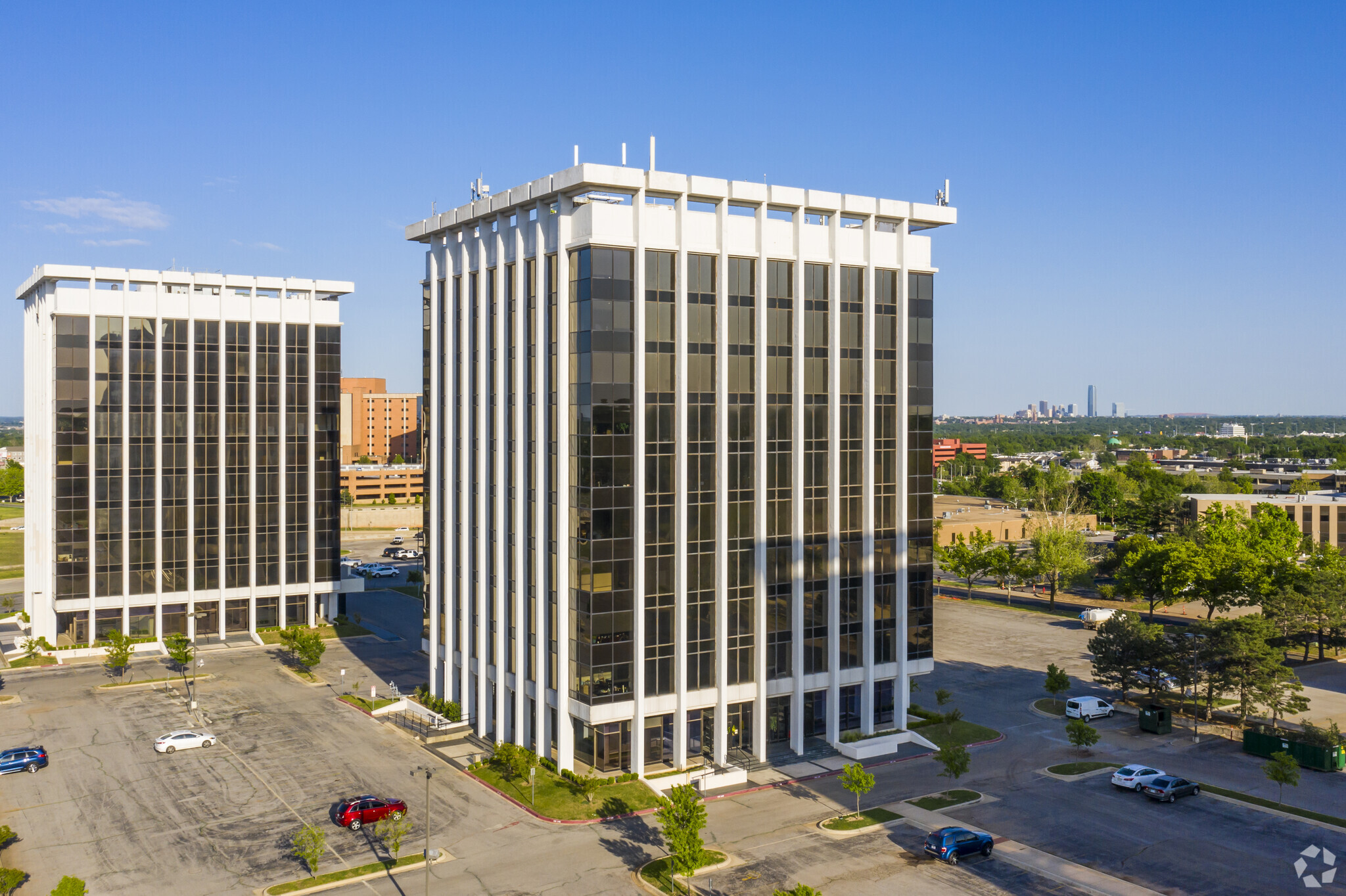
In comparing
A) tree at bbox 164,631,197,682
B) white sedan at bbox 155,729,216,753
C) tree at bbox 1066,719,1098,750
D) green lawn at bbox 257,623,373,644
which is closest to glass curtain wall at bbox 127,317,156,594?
tree at bbox 164,631,197,682

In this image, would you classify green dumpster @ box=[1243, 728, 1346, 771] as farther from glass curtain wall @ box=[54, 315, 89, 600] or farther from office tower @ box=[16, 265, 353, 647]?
glass curtain wall @ box=[54, 315, 89, 600]

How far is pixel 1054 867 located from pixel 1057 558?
8341 centimetres

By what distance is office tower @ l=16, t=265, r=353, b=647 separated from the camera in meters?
92.8

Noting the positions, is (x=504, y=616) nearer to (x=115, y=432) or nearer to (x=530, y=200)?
(x=530, y=200)

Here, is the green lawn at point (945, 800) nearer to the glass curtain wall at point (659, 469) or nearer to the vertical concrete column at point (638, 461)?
the glass curtain wall at point (659, 469)

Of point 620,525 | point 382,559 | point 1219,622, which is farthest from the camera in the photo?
point 382,559

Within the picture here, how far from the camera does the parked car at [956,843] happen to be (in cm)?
4722

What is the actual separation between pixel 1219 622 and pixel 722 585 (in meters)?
38.0

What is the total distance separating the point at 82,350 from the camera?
305 feet

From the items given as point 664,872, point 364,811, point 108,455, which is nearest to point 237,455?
point 108,455

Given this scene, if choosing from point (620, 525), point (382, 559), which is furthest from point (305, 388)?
point (382, 559)

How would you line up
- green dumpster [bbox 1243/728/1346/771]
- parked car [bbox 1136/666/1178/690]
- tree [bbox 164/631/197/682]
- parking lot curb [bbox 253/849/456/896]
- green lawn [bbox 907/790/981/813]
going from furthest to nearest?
1. tree [bbox 164/631/197/682]
2. parked car [bbox 1136/666/1178/690]
3. green dumpster [bbox 1243/728/1346/771]
4. green lawn [bbox 907/790/981/813]
5. parking lot curb [bbox 253/849/456/896]

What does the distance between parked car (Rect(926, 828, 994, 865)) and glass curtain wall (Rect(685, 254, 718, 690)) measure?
16.2 metres

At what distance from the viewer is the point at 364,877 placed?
4566cm
